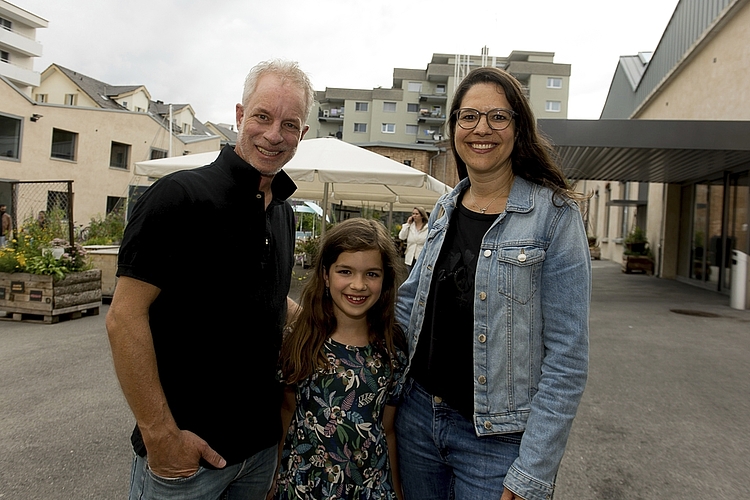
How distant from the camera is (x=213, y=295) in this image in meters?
1.49

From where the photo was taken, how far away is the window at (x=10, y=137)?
22172 millimetres

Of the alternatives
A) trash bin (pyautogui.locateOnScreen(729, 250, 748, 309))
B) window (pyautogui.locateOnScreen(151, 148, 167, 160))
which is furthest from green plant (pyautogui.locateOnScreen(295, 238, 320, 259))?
window (pyautogui.locateOnScreen(151, 148, 167, 160))

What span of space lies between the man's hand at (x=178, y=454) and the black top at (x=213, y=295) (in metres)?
0.04

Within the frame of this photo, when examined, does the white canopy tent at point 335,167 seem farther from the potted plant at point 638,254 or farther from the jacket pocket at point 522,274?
the potted plant at point 638,254

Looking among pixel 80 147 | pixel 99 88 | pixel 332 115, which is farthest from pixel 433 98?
pixel 80 147

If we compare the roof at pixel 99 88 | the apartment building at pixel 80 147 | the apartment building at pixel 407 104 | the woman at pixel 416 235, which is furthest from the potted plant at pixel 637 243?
the apartment building at pixel 407 104

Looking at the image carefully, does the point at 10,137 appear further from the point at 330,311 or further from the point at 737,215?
the point at 737,215

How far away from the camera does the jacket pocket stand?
4.88 feet

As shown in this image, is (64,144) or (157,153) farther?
(157,153)

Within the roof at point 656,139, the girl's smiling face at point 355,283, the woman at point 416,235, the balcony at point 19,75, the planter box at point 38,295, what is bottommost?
the planter box at point 38,295

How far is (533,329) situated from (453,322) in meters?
0.25

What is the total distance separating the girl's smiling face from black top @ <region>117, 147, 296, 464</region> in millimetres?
289

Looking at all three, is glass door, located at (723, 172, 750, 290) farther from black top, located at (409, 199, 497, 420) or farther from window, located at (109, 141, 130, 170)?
window, located at (109, 141, 130, 170)

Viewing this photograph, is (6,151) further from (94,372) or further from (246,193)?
(246,193)
